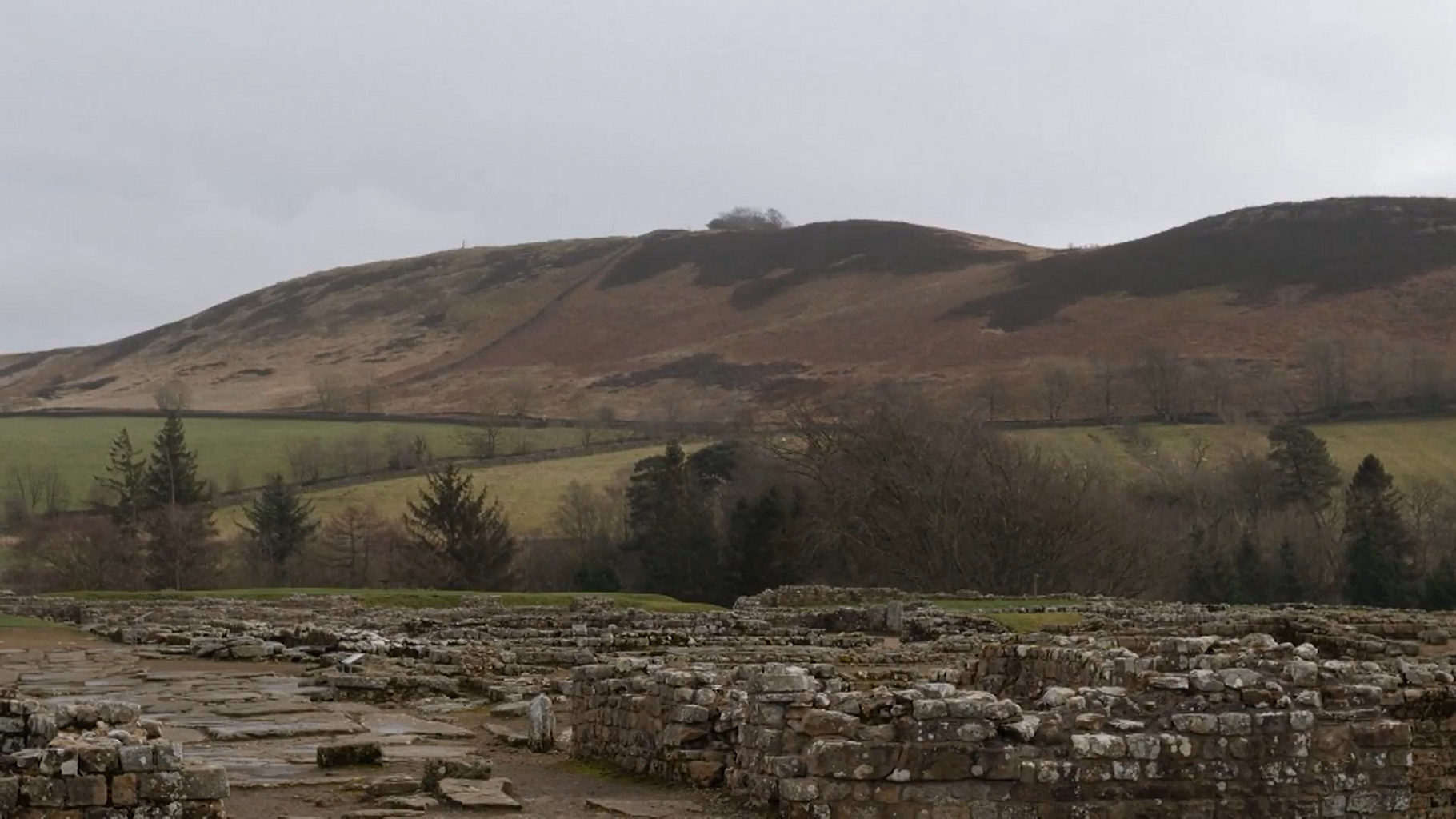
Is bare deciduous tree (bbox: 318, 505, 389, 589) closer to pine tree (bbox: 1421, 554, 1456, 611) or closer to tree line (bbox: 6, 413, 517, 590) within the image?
tree line (bbox: 6, 413, 517, 590)

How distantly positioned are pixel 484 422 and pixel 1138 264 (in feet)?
247

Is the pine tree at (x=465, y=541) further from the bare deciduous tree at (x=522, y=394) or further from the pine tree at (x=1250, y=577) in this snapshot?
the bare deciduous tree at (x=522, y=394)

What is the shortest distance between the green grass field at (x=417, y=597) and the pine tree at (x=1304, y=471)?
39.3 meters

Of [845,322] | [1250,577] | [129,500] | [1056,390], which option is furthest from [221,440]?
[1250,577]

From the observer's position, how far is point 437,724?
56.2ft

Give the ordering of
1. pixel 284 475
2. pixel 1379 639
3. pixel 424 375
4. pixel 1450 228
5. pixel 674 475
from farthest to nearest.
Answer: pixel 424 375 < pixel 1450 228 < pixel 284 475 < pixel 674 475 < pixel 1379 639

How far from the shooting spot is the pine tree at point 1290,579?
58719mm

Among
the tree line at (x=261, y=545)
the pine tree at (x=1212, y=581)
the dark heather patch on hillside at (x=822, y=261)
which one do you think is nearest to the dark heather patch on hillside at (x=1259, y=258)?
the dark heather patch on hillside at (x=822, y=261)

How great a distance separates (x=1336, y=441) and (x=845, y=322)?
77350 mm

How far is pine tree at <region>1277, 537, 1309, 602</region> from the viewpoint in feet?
193

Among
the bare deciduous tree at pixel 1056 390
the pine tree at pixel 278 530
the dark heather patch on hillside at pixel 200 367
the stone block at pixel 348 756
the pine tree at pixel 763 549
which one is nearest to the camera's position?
the stone block at pixel 348 756

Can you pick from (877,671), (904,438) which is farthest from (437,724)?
(904,438)

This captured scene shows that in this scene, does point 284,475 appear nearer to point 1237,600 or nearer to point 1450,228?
point 1237,600

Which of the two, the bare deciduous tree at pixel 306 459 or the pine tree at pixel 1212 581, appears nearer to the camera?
the pine tree at pixel 1212 581
